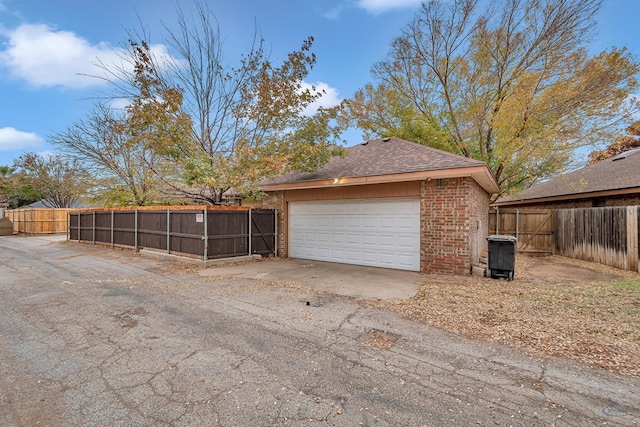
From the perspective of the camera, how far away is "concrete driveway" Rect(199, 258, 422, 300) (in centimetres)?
604

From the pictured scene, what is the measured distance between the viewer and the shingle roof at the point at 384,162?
746 cm

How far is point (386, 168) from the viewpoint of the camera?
8.17 metres

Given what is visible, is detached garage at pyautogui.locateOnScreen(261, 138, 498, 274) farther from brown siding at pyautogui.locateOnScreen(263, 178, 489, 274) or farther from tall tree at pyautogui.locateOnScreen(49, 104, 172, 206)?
tall tree at pyautogui.locateOnScreen(49, 104, 172, 206)

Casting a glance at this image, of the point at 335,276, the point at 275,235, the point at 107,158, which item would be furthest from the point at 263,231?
the point at 107,158

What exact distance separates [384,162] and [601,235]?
728 cm

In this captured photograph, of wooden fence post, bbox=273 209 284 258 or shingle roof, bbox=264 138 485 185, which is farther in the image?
wooden fence post, bbox=273 209 284 258

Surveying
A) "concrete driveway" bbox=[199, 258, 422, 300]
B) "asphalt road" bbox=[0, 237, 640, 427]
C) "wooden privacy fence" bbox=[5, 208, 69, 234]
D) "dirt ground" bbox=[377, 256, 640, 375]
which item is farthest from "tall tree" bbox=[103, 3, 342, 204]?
"wooden privacy fence" bbox=[5, 208, 69, 234]

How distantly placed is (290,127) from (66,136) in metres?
11.4

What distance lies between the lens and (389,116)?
16859mm

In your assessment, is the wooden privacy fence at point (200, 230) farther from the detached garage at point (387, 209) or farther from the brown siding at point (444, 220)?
the brown siding at point (444, 220)

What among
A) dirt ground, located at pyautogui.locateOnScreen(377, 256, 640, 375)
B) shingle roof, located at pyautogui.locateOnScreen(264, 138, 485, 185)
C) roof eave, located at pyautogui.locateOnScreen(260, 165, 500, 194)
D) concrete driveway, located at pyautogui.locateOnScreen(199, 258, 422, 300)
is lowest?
concrete driveway, located at pyautogui.locateOnScreen(199, 258, 422, 300)

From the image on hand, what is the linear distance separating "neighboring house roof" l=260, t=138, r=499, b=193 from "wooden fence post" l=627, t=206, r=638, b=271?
352 cm

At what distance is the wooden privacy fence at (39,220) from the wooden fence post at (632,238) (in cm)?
3044

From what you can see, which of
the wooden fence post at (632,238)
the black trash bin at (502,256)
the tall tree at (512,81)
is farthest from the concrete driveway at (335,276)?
the tall tree at (512,81)
